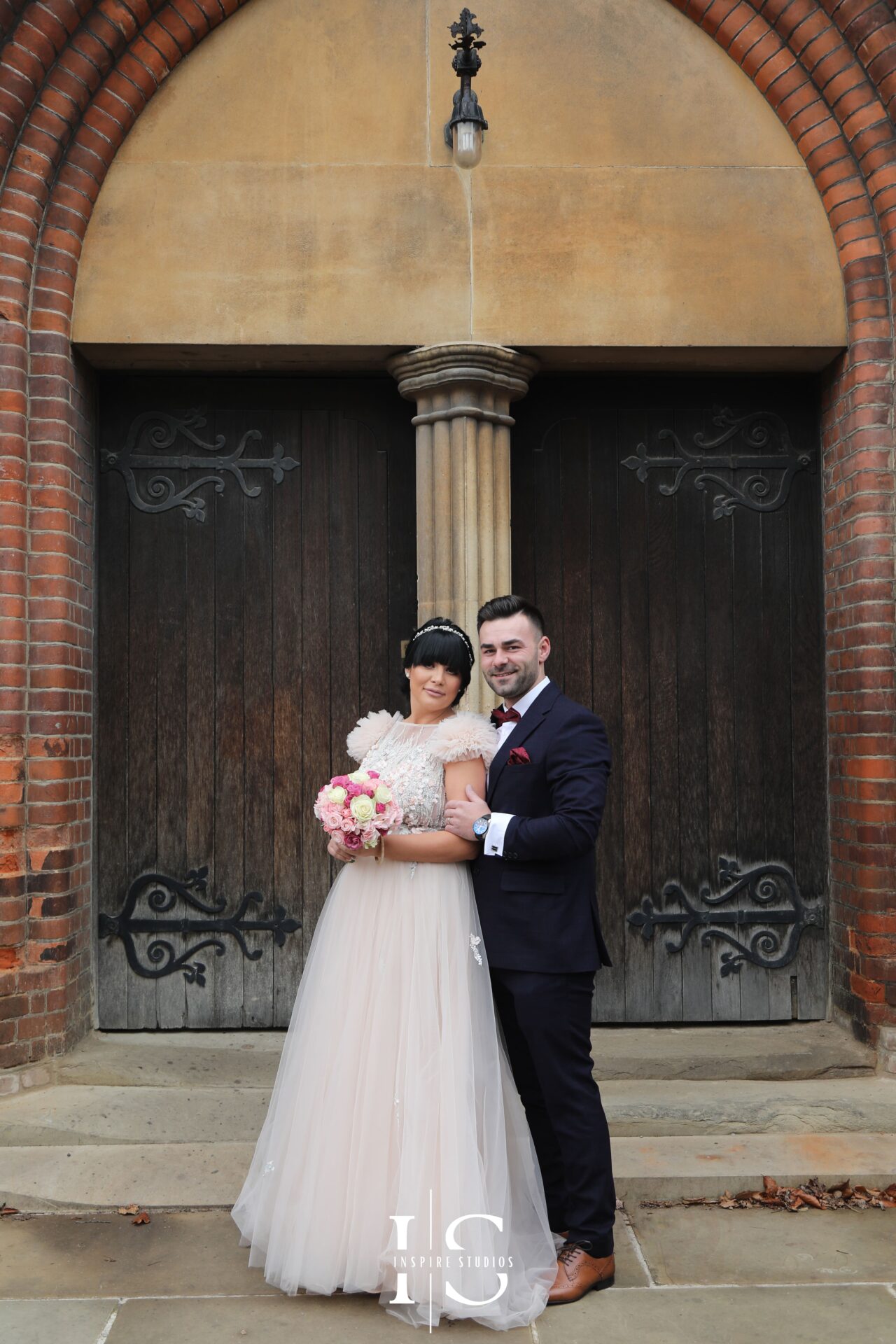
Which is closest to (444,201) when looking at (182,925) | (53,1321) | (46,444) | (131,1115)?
(46,444)

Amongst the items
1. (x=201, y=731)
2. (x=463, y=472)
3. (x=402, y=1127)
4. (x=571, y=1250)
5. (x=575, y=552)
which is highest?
(x=463, y=472)

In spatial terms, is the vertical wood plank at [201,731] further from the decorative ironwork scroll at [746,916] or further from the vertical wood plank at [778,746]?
the vertical wood plank at [778,746]

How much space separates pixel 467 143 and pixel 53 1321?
162 inches

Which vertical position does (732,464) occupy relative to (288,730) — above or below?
above

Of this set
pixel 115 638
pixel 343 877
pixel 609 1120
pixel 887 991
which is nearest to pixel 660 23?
pixel 115 638

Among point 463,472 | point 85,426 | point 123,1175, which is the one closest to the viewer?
point 123,1175

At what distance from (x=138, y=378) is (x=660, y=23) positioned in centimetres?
256

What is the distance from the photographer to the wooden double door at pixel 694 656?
4.54 metres

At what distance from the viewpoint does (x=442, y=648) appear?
10.2ft

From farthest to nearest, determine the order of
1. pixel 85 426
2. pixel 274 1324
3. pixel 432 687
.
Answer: pixel 85 426 < pixel 432 687 < pixel 274 1324

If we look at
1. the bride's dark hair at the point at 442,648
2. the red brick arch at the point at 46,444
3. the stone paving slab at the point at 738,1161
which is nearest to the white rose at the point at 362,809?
the bride's dark hair at the point at 442,648

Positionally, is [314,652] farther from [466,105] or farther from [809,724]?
[466,105]

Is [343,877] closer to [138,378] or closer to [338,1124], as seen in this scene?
[338,1124]

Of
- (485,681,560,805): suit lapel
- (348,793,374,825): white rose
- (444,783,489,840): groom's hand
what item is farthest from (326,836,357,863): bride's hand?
(485,681,560,805): suit lapel
